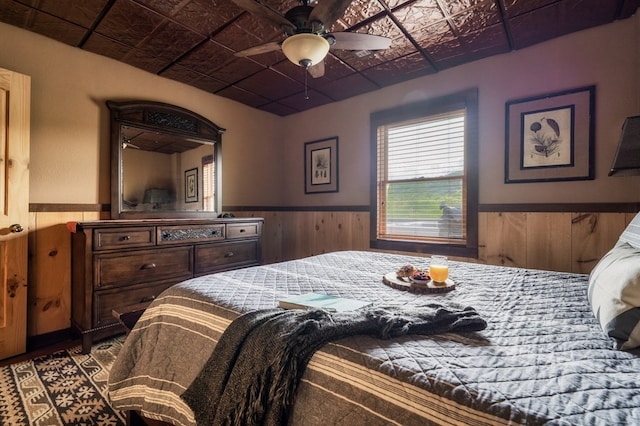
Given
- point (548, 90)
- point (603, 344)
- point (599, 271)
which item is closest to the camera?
point (603, 344)

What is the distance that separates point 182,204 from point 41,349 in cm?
163

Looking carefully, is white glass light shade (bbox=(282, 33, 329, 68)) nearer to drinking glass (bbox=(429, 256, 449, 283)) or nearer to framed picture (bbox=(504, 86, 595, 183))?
drinking glass (bbox=(429, 256, 449, 283))

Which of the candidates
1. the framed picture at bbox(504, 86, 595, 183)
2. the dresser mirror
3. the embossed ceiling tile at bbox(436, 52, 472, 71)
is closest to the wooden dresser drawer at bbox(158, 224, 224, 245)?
the dresser mirror

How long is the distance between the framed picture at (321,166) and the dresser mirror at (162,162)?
118cm

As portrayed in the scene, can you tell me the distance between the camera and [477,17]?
227 centimetres

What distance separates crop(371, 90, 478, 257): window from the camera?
2977 millimetres

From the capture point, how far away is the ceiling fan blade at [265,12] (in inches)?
63.0

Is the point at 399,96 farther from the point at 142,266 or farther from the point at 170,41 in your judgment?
the point at 142,266

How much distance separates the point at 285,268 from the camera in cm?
178

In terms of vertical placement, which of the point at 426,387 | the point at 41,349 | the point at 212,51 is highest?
the point at 212,51

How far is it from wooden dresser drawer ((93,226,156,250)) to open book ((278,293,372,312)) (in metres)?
1.88

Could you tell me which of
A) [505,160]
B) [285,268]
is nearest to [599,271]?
[285,268]

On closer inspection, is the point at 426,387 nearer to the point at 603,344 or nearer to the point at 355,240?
the point at 603,344

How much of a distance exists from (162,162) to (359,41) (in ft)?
7.66
